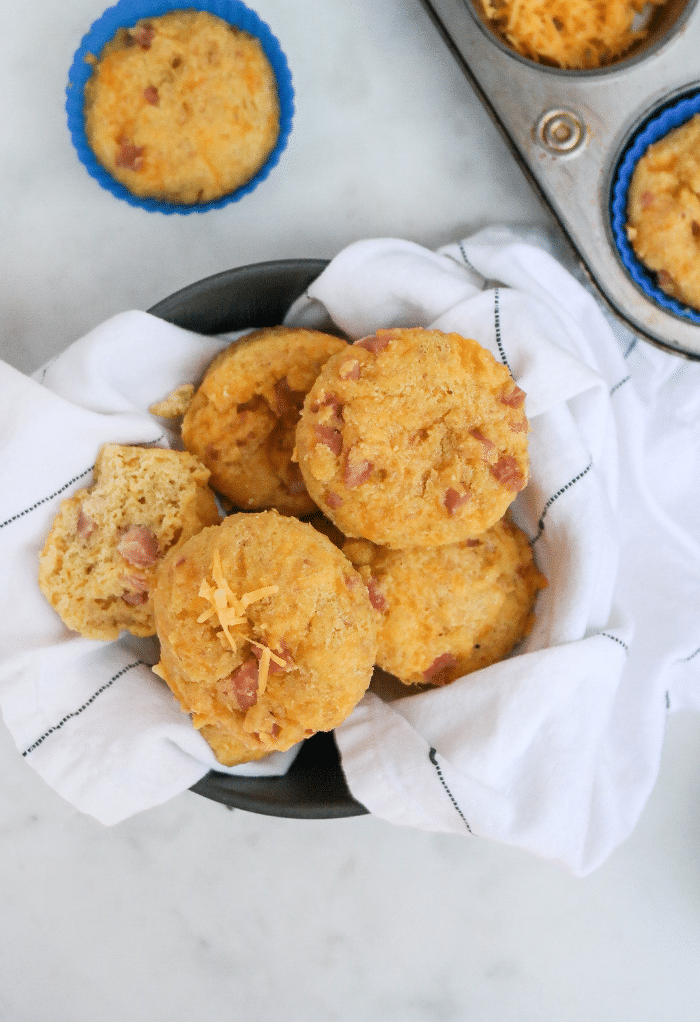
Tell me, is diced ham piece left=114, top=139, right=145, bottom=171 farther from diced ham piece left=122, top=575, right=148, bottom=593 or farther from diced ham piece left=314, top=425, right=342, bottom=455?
diced ham piece left=122, top=575, right=148, bottom=593

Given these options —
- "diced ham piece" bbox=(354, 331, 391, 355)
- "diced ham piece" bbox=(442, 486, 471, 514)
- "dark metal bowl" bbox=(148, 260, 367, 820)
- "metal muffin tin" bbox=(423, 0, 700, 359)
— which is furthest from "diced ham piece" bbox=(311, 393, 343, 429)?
"metal muffin tin" bbox=(423, 0, 700, 359)

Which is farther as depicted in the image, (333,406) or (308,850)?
(308,850)

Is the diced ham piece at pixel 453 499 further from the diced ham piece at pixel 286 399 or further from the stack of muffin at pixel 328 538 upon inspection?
the diced ham piece at pixel 286 399

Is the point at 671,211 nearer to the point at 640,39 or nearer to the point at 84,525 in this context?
the point at 640,39

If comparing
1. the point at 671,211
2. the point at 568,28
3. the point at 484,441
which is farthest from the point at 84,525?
the point at 568,28

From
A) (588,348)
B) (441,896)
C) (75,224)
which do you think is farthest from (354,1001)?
(75,224)

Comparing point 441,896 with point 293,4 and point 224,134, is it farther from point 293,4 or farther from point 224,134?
point 293,4
